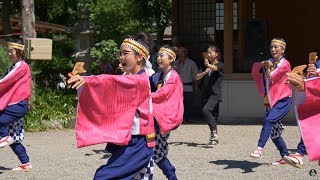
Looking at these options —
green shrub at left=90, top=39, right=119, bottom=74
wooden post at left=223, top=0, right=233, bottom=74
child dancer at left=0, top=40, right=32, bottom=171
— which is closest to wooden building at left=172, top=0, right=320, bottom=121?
wooden post at left=223, top=0, right=233, bottom=74

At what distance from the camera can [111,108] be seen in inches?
199

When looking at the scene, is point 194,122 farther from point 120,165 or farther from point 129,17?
point 129,17

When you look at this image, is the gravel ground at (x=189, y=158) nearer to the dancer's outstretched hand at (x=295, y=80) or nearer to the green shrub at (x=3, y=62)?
the green shrub at (x=3, y=62)

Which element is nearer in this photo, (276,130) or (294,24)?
(276,130)

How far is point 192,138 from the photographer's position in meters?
11.1

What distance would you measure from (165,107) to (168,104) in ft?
0.23

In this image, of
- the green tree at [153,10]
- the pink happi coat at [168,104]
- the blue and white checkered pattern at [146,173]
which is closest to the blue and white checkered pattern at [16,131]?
the pink happi coat at [168,104]

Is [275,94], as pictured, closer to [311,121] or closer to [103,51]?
[311,121]

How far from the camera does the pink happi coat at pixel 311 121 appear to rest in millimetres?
5734

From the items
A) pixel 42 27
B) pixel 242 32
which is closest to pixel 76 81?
pixel 242 32

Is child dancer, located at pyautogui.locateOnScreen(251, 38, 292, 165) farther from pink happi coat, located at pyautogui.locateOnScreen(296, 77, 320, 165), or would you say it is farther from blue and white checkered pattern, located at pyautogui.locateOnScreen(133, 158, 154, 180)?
blue and white checkered pattern, located at pyautogui.locateOnScreen(133, 158, 154, 180)

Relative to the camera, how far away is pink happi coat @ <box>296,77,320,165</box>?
Answer: 5.73 m

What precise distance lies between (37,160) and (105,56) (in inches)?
208

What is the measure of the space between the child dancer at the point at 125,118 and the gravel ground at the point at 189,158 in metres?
2.39
